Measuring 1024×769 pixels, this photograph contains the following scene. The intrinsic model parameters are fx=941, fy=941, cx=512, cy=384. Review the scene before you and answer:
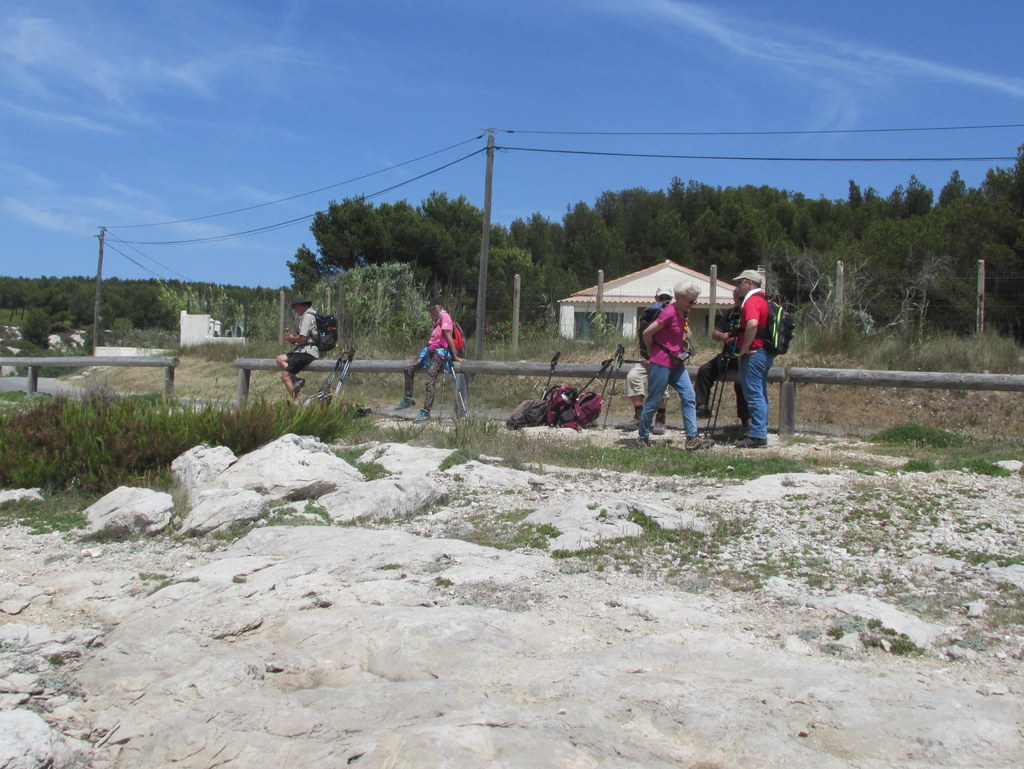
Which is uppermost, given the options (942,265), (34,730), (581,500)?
(942,265)

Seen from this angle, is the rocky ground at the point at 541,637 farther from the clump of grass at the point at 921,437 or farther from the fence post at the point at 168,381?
the fence post at the point at 168,381

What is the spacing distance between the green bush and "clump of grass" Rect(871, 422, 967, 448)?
5.54 m

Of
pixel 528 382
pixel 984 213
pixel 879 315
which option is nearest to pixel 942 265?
pixel 984 213

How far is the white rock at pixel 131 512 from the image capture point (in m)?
6.04

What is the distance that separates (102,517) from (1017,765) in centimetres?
544

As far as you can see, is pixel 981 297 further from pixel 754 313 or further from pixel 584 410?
pixel 754 313

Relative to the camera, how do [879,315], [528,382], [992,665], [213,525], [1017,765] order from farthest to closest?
[879,315] < [528,382] < [213,525] < [992,665] < [1017,765]

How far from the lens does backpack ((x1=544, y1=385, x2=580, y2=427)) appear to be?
1058cm

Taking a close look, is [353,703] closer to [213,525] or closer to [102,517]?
[213,525]

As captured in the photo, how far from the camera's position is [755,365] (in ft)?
28.8

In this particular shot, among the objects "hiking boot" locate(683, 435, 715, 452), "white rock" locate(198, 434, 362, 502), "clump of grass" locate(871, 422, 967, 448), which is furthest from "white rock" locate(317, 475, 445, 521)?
"clump of grass" locate(871, 422, 967, 448)

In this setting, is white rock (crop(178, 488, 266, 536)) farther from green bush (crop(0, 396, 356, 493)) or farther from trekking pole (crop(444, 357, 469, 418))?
trekking pole (crop(444, 357, 469, 418))

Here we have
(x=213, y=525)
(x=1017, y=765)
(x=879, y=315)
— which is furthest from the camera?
(x=879, y=315)

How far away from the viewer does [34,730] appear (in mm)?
3021
